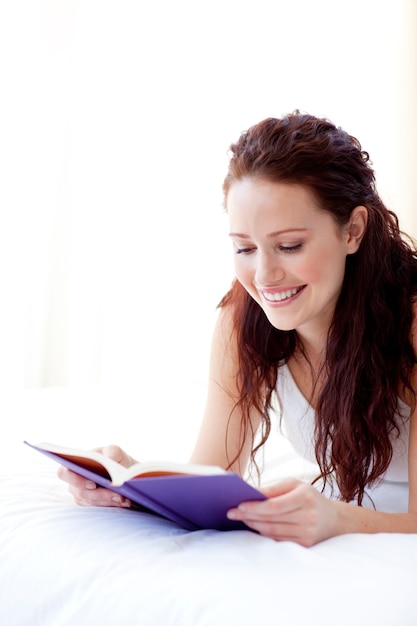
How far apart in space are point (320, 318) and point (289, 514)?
604mm

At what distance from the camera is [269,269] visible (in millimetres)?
1591

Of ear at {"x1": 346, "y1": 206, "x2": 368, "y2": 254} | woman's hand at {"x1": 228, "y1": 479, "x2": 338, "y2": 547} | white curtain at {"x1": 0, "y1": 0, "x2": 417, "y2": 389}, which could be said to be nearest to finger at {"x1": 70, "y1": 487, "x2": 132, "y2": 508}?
woman's hand at {"x1": 228, "y1": 479, "x2": 338, "y2": 547}

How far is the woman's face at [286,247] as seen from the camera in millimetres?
1579

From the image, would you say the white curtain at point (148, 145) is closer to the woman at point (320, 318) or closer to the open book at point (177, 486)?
the woman at point (320, 318)

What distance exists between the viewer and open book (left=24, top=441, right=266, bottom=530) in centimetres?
112

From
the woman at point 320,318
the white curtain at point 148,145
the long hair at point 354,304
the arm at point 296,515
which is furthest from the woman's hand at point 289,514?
the white curtain at point 148,145

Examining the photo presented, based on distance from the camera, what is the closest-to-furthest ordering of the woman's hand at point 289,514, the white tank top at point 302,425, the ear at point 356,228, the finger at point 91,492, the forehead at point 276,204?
1. the woman's hand at point 289,514
2. the finger at point 91,492
3. the forehead at point 276,204
4. the ear at point 356,228
5. the white tank top at point 302,425

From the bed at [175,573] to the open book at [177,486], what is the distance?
0.12 ft

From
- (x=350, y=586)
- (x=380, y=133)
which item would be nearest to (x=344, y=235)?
(x=350, y=586)

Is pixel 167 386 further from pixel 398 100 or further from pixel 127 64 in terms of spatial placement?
pixel 398 100

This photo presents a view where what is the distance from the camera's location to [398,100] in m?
4.47

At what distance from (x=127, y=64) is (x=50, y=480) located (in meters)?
2.83

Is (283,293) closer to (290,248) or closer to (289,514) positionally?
(290,248)

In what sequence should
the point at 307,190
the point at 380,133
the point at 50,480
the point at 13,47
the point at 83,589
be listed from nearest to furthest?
the point at 83,589
the point at 307,190
the point at 50,480
the point at 13,47
the point at 380,133
